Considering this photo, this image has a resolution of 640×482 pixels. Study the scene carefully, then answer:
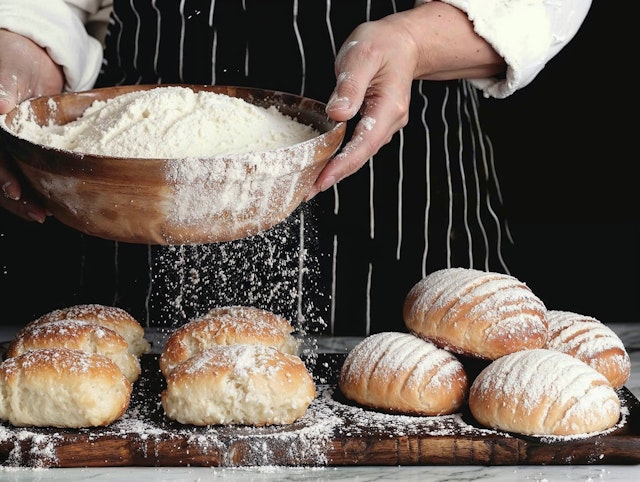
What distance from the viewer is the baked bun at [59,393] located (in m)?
1.37

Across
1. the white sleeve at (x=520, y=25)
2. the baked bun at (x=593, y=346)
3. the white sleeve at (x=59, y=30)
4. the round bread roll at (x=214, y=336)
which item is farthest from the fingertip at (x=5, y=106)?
the baked bun at (x=593, y=346)

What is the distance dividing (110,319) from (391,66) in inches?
25.2

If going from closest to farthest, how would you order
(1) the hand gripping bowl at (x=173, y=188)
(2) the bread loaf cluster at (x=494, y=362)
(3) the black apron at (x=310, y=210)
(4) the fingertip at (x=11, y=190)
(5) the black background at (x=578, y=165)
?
(1) the hand gripping bowl at (x=173, y=188), (2) the bread loaf cluster at (x=494, y=362), (4) the fingertip at (x=11, y=190), (3) the black apron at (x=310, y=210), (5) the black background at (x=578, y=165)

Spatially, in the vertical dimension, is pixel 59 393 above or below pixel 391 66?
below

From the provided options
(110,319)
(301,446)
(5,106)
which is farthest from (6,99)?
(301,446)

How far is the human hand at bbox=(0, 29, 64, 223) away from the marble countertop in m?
0.42

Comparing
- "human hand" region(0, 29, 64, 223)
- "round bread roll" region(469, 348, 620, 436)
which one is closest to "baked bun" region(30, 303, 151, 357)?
"human hand" region(0, 29, 64, 223)

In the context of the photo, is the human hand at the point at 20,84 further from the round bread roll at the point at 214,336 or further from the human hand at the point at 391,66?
the human hand at the point at 391,66

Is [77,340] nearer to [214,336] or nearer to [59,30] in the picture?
[214,336]

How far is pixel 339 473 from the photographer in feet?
4.49

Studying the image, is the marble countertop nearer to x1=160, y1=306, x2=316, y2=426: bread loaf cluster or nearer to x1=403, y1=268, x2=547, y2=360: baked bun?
x1=160, y1=306, x2=316, y2=426: bread loaf cluster

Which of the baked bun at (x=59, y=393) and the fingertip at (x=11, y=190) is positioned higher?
the fingertip at (x=11, y=190)

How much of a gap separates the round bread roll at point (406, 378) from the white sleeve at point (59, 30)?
0.80 meters

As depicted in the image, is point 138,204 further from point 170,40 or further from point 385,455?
point 170,40
